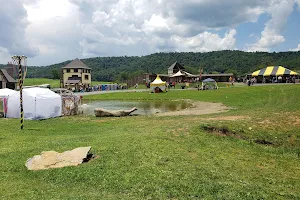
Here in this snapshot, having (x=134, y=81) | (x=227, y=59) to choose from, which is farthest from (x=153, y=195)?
(x=227, y=59)

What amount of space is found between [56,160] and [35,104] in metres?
16.5

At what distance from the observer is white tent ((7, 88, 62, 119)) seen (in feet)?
83.4

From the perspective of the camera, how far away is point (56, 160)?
34.0 ft

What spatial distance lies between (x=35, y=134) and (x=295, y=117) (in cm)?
1580

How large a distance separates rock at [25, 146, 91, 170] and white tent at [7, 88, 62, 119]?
15.8 m

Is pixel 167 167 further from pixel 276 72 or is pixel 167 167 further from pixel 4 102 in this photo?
pixel 276 72

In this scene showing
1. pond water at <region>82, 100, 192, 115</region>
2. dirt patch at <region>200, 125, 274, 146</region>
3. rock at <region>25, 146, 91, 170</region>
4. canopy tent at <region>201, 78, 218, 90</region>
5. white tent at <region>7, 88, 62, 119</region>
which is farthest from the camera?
canopy tent at <region>201, 78, 218, 90</region>

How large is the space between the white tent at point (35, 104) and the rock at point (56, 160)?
15809 millimetres

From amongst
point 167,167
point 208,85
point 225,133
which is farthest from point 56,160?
point 208,85

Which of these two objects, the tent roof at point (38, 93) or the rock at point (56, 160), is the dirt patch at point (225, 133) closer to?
the rock at point (56, 160)

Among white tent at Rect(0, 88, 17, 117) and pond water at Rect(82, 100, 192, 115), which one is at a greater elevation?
white tent at Rect(0, 88, 17, 117)

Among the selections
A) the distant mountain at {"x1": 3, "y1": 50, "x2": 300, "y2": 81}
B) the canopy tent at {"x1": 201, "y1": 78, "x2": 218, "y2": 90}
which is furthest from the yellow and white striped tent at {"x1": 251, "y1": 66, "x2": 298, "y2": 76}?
the distant mountain at {"x1": 3, "y1": 50, "x2": 300, "y2": 81}

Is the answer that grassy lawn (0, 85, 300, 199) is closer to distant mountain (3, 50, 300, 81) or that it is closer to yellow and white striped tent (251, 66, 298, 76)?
yellow and white striped tent (251, 66, 298, 76)

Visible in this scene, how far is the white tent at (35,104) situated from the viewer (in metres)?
25.4
